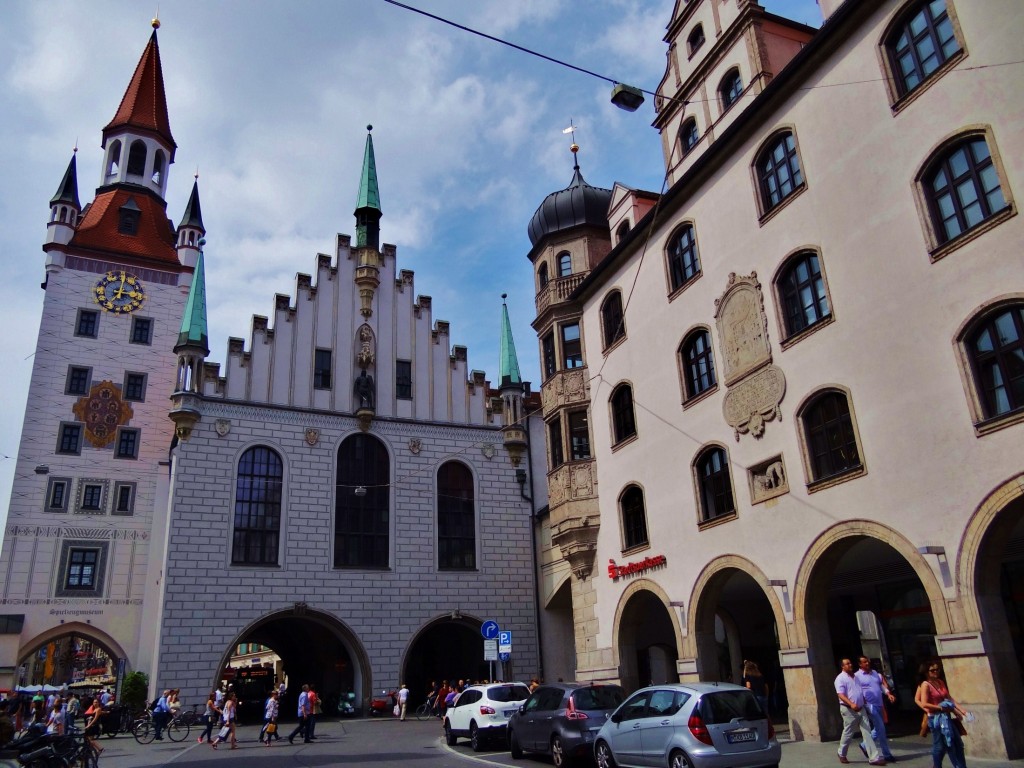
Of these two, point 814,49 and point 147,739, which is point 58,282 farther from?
point 814,49

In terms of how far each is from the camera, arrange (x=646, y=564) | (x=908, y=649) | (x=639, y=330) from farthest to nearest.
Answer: (x=639, y=330)
(x=646, y=564)
(x=908, y=649)

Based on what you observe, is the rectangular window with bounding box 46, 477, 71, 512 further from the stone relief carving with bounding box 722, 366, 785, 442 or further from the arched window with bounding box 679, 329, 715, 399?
the stone relief carving with bounding box 722, 366, 785, 442

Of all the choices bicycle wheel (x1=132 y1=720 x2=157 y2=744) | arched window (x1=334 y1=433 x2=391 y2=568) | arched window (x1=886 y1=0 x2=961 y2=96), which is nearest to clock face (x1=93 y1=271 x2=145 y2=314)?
arched window (x1=334 y1=433 x2=391 y2=568)

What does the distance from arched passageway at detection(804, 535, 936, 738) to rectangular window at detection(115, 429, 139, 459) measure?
32.8m

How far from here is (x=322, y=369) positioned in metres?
34.8

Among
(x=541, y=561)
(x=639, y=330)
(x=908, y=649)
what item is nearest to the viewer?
(x=908, y=649)

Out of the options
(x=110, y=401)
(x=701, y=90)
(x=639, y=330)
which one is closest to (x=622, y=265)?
(x=639, y=330)

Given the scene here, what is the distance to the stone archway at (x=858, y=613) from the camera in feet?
51.6

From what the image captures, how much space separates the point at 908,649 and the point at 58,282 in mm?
41506

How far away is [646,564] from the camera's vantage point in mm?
22672

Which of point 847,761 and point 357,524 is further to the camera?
point 357,524

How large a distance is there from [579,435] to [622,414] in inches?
87.5

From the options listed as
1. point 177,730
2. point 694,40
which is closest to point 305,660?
point 177,730

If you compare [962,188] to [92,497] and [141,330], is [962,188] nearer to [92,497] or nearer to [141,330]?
[92,497]
